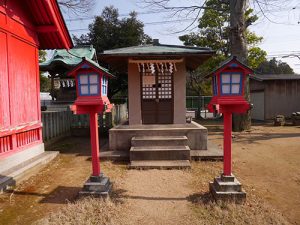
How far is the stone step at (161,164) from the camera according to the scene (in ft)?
22.5

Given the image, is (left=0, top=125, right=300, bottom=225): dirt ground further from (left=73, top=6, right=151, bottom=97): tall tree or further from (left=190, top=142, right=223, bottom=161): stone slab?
(left=73, top=6, right=151, bottom=97): tall tree

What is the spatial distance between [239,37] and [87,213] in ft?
41.2

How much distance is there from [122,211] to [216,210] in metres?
1.67

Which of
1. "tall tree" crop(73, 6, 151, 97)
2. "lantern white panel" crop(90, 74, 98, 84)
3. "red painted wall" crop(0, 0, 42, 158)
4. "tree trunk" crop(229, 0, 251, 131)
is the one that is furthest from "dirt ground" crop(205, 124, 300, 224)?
"tall tree" crop(73, 6, 151, 97)

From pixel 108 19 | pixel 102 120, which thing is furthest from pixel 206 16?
pixel 102 120

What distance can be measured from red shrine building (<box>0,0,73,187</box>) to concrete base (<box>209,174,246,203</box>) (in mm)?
4763

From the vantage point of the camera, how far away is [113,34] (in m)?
22.5

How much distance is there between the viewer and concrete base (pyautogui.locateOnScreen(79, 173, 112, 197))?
15.4 feet

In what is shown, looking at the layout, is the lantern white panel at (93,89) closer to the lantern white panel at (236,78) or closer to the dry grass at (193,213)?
the dry grass at (193,213)

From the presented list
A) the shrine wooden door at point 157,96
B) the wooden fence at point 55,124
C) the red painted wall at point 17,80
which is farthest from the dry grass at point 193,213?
the wooden fence at point 55,124

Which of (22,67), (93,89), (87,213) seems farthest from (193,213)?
(22,67)

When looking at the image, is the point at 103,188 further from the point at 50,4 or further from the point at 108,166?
the point at 50,4

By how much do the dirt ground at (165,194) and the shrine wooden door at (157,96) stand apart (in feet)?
10.9

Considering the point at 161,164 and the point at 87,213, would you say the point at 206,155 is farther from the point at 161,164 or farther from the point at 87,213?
the point at 87,213
